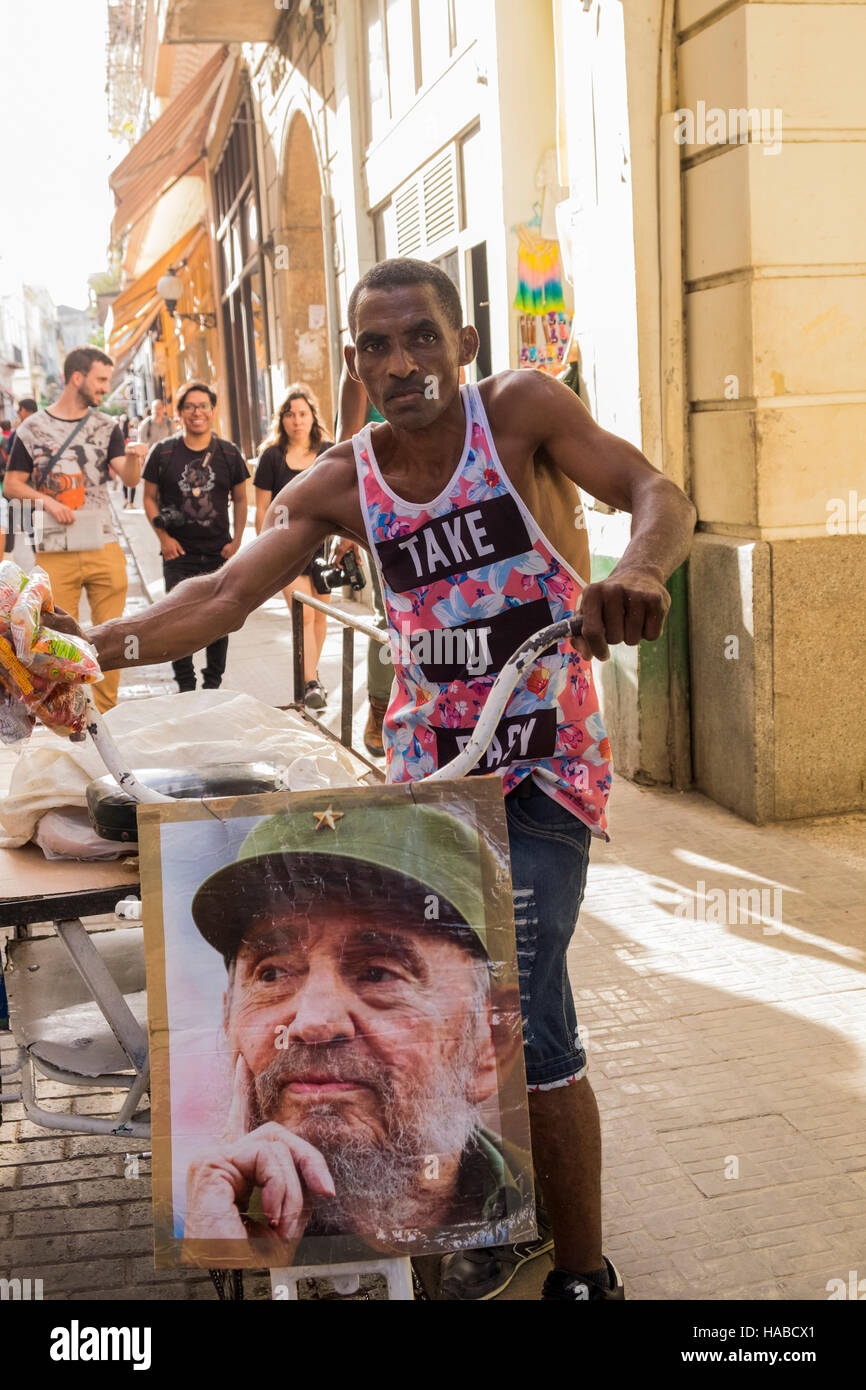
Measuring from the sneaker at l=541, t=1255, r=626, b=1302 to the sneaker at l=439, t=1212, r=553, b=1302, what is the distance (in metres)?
0.26

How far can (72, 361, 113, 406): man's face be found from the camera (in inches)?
297

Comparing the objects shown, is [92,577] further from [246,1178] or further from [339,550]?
[246,1178]

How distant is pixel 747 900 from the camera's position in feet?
16.2

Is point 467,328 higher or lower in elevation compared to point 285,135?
lower

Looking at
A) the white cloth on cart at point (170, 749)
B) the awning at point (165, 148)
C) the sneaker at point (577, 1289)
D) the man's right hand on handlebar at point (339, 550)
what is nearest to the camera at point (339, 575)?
the man's right hand on handlebar at point (339, 550)

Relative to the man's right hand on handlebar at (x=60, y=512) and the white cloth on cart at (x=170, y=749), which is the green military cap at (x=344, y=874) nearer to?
the white cloth on cart at (x=170, y=749)

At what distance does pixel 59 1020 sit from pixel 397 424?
1630mm

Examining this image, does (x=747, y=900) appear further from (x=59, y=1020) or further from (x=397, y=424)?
(x=397, y=424)

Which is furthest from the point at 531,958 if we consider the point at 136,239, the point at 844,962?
the point at 136,239

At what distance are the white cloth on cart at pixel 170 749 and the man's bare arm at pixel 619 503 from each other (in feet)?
2.44

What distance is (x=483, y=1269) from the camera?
2850 millimetres

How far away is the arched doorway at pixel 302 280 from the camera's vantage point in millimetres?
16141

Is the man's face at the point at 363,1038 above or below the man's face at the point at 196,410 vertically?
below

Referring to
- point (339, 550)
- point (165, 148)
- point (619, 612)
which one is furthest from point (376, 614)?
point (165, 148)
